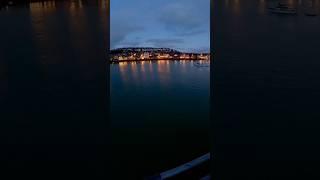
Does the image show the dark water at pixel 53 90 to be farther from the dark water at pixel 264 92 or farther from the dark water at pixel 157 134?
the dark water at pixel 264 92

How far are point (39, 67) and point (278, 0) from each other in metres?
5.08

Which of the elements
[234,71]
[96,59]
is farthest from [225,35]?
[96,59]

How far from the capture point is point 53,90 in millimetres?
5332

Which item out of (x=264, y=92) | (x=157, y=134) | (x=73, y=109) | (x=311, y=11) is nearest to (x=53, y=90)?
(x=73, y=109)

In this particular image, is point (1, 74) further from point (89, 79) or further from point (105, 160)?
point (105, 160)

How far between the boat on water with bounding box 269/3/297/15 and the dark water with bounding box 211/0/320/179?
10 centimetres

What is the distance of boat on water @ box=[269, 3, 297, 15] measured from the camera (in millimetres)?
6109

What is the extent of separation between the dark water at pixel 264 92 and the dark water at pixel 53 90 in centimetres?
154

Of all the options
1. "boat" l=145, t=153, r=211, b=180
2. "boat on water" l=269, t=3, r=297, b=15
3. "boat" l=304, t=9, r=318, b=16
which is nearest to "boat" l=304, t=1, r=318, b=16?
"boat" l=304, t=9, r=318, b=16

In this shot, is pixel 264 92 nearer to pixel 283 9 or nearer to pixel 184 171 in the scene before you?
pixel 283 9

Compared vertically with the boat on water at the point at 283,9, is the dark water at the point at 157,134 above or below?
below

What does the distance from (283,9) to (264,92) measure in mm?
2338

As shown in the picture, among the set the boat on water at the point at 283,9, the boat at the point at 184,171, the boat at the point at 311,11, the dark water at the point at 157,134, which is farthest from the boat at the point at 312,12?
the boat at the point at 184,171

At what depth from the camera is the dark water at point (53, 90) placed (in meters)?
3.34
